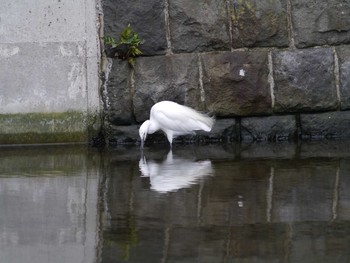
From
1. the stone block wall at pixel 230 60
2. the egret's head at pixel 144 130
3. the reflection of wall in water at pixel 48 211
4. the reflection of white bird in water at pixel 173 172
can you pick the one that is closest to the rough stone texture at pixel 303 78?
the stone block wall at pixel 230 60

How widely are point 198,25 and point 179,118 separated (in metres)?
1.08

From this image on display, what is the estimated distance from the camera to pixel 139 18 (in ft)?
31.8

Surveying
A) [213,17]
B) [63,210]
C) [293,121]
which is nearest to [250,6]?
[213,17]

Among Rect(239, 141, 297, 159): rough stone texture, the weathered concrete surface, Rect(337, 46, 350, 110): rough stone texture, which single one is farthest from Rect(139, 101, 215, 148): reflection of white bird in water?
Rect(337, 46, 350, 110): rough stone texture

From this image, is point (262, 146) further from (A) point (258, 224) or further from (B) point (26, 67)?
(A) point (258, 224)

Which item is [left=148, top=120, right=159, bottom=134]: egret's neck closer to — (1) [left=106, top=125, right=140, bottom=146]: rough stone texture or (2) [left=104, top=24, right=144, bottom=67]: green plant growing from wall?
(1) [left=106, top=125, right=140, bottom=146]: rough stone texture

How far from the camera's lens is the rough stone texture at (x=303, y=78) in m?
9.77

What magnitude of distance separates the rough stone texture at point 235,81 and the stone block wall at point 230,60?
0.01m

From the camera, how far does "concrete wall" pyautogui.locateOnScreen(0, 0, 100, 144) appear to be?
→ 9680mm

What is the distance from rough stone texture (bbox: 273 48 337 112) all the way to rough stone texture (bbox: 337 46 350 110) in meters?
0.08

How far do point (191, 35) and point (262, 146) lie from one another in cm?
142

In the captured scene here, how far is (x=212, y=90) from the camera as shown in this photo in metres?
9.73

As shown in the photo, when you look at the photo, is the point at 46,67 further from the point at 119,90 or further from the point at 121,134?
the point at 121,134

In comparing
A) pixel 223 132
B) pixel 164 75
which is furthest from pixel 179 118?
pixel 223 132
